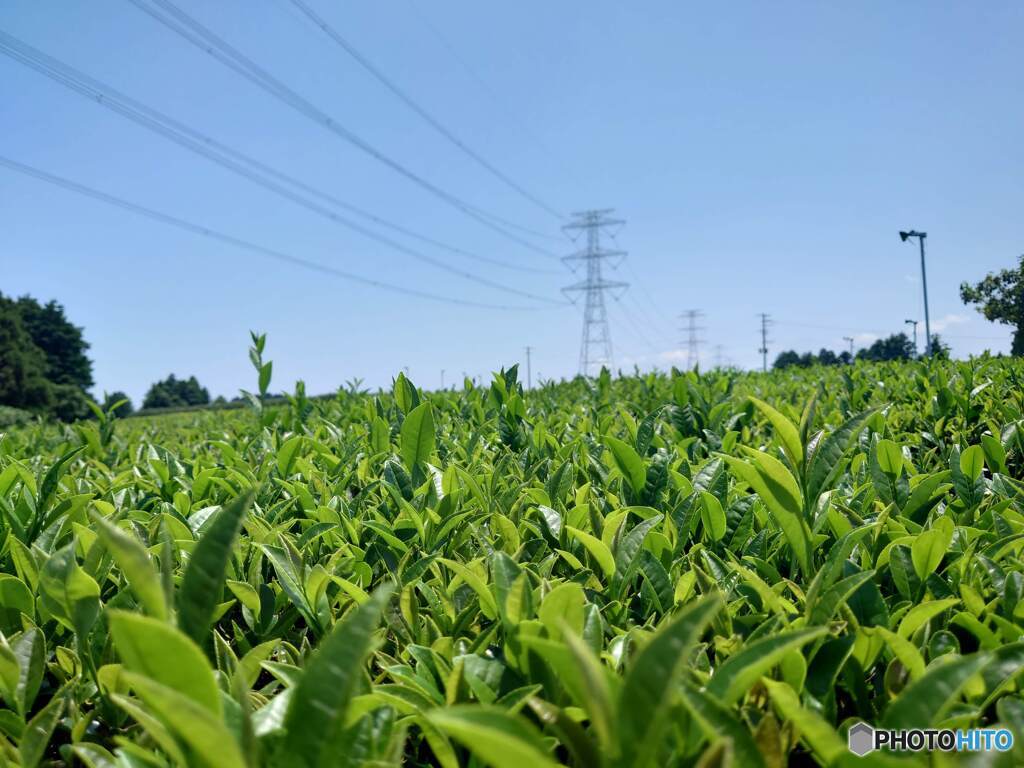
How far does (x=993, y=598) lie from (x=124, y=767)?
1438mm

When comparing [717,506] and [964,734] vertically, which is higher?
[717,506]

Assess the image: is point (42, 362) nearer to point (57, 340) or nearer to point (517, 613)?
point (57, 340)

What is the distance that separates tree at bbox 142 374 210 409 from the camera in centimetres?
10054

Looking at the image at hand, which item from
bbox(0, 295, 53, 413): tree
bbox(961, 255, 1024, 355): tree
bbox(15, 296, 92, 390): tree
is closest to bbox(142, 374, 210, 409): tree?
bbox(15, 296, 92, 390): tree

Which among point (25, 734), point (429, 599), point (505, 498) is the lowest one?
point (25, 734)

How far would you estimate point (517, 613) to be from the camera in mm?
1060

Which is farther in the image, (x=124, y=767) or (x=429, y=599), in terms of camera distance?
(x=429, y=599)

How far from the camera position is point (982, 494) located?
196cm

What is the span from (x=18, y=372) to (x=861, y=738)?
227 ft

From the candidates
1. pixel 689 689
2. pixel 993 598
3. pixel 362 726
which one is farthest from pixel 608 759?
pixel 993 598

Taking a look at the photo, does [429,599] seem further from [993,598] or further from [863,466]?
[863,466]

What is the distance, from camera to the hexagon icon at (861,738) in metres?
0.93

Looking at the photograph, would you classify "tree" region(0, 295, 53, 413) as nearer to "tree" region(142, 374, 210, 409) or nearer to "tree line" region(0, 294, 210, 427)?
"tree line" region(0, 294, 210, 427)

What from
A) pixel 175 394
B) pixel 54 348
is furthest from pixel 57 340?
pixel 175 394
